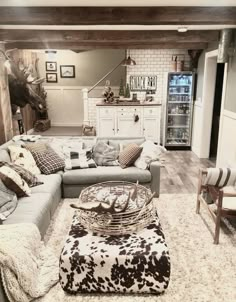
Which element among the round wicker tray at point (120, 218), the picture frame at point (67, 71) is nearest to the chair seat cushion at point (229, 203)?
the round wicker tray at point (120, 218)

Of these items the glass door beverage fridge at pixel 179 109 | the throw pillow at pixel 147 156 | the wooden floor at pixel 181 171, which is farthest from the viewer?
the glass door beverage fridge at pixel 179 109

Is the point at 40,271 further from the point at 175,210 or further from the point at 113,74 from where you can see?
the point at 113,74

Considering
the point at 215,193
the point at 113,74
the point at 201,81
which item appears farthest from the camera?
the point at 113,74

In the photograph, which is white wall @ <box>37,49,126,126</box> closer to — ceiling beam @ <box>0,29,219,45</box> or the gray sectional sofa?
ceiling beam @ <box>0,29,219,45</box>

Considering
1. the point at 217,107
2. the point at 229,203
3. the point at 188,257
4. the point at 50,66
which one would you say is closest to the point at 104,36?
the point at 217,107

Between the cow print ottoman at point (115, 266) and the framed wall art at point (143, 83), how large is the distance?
5.09m

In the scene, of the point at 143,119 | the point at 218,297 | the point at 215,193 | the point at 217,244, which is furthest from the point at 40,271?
the point at 143,119

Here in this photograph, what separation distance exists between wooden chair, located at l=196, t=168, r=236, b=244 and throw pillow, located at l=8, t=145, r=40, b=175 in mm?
2152

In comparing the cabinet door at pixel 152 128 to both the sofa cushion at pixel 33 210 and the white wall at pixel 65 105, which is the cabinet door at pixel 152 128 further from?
the sofa cushion at pixel 33 210

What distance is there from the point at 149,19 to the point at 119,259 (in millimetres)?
2634

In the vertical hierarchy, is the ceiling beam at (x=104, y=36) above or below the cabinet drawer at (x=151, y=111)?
above

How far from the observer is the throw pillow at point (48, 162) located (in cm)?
369

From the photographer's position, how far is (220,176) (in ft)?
10.4

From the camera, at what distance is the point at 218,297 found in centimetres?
210
